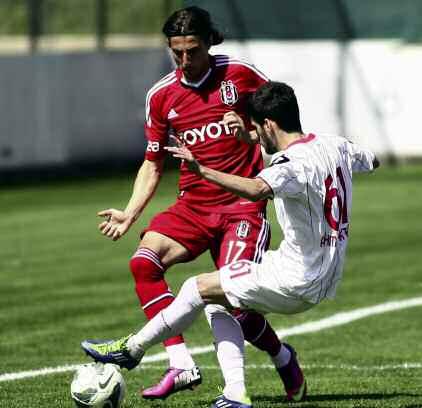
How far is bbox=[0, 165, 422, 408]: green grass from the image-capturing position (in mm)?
9016

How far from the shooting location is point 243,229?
28.5ft

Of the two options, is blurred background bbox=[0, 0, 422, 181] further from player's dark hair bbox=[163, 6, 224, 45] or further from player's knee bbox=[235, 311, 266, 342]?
player's knee bbox=[235, 311, 266, 342]

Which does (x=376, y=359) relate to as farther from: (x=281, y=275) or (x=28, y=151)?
(x=28, y=151)

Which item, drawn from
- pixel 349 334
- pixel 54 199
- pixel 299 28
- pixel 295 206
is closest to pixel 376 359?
pixel 349 334

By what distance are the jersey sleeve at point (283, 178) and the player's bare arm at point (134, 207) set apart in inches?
56.9

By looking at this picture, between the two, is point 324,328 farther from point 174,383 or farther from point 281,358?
point 174,383

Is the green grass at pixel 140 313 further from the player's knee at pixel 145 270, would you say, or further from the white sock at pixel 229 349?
the player's knee at pixel 145 270

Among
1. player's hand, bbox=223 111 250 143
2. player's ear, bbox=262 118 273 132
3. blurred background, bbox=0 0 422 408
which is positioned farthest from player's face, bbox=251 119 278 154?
blurred background, bbox=0 0 422 408

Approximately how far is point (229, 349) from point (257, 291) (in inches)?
20.1

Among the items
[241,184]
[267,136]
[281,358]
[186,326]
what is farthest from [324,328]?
[241,184]

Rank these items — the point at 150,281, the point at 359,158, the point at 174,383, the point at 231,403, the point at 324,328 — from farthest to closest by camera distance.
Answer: the point at 324,328, the point at 150,281, the point at 174,383, the point at 359,158, the point at 231,403

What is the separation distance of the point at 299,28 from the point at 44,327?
19.8 m

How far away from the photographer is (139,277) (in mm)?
8672

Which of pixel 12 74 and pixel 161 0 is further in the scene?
pixel 161 0
